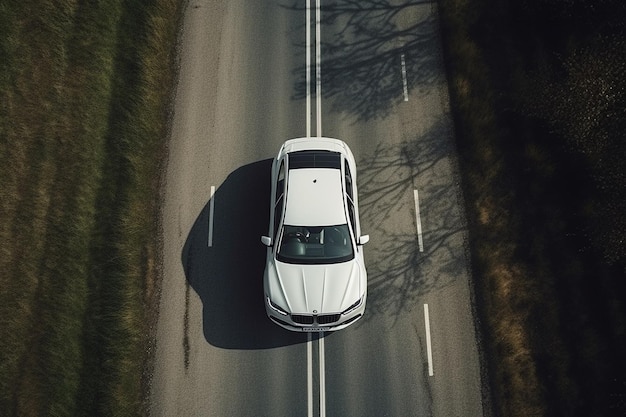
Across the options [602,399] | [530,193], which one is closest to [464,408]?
[602,399]

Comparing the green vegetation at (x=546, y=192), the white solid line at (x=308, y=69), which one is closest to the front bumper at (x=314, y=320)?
the green vegetation at (x=546, y=192)

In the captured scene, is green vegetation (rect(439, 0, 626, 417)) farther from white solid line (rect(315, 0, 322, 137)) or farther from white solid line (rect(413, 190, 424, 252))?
white solid line (rect(315, 0, 322, 137))

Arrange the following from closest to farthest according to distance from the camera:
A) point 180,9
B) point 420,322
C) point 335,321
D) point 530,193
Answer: point 335,321 → point 420,322 → point 530,193 → point 180,9

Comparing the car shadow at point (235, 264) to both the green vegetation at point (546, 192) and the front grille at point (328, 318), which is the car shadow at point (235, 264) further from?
the green vegetation at point (546, 192)

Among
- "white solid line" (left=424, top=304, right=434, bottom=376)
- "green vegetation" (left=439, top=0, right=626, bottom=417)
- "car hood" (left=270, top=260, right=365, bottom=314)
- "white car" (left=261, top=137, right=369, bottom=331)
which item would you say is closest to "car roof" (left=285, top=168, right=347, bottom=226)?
"white car" (left=261, top=137, right=369, bottom=331)

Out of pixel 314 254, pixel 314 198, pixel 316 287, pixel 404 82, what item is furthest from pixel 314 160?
pixel 404 82

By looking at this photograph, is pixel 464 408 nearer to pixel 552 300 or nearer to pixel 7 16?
pixel 552 300

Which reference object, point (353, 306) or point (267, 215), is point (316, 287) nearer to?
point (353, 306)
